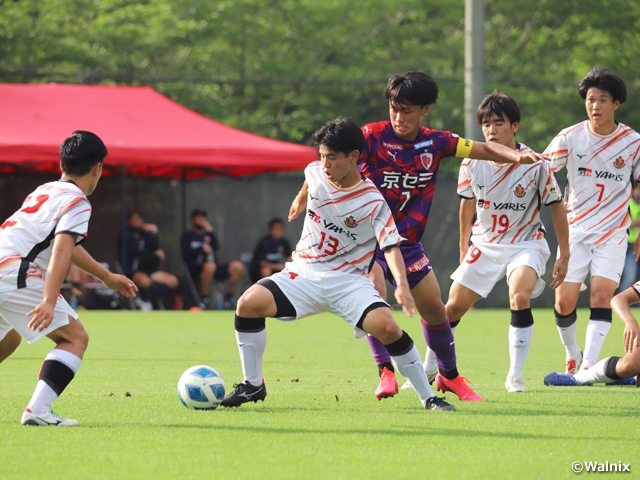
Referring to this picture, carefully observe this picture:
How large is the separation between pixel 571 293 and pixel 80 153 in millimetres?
4097

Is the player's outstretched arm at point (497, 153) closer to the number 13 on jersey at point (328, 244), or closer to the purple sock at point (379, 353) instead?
the number 13 on jersey at point (328, 244)

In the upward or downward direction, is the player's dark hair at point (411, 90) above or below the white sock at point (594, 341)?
above

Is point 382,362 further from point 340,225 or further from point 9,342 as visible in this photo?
point 9,342

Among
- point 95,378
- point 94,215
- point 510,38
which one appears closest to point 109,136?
point 94,215

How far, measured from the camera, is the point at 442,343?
22.4ft

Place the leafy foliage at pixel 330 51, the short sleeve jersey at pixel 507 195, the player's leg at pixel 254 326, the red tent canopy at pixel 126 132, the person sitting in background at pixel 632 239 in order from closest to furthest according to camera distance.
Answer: the player's leg at pixel 254 326, the short sleeve jersey at pixel 507 195, the red tent canopy at pixel 126 132, the person sitting in background at pixel 632 239, the leafy foliage at pixel 330 51

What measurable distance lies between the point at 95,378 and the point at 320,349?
3225 millimetres

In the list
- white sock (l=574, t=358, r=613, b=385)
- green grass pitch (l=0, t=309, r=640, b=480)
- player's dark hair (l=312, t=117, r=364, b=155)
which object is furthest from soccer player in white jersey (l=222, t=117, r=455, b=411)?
white sock (l=574, t=358, r=613, b=385)

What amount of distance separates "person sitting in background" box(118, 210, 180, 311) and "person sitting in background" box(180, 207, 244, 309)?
438mm

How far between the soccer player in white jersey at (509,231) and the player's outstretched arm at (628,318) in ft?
2.12

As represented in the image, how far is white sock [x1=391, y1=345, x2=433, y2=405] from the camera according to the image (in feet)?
19.2

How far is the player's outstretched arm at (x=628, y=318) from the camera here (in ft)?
19.9

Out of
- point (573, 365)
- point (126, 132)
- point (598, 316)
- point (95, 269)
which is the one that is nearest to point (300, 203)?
point (95, 269)

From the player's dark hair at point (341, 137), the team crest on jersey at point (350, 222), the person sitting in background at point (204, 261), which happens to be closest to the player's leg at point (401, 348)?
the team crest on jersey at point (350, 222)
